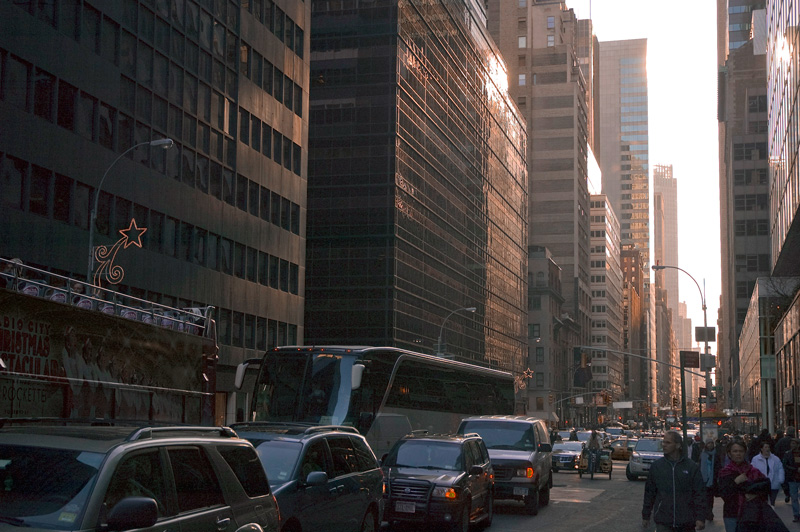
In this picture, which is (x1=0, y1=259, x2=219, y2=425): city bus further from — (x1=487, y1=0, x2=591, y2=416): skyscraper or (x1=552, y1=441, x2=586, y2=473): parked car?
(x1=487, y1=0, x2=591, y2=416): skyscraper

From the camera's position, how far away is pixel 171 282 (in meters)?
41.6

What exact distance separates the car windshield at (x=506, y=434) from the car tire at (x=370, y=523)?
942cm

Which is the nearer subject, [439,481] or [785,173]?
[439,481]

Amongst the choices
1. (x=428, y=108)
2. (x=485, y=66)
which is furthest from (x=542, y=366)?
(x=428, y=108)

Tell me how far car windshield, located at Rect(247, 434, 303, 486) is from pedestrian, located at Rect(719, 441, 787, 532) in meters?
5.21

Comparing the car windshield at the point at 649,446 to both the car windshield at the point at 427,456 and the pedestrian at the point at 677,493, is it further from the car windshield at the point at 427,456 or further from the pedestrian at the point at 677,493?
the pedestrian at the point at 677,493

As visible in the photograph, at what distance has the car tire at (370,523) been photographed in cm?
1294

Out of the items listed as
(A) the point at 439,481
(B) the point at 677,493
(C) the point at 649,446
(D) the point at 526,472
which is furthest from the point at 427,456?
(C) the point at 649,446

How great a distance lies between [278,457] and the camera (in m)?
12.0

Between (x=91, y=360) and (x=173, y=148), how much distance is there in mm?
26050

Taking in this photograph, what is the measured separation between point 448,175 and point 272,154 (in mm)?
38450

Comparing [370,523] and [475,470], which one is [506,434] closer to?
[475,470]

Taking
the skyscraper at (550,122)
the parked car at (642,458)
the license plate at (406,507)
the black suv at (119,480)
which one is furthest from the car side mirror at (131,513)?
the skyscraper at (550,122)

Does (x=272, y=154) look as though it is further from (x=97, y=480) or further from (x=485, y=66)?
(x=485, y=66)
